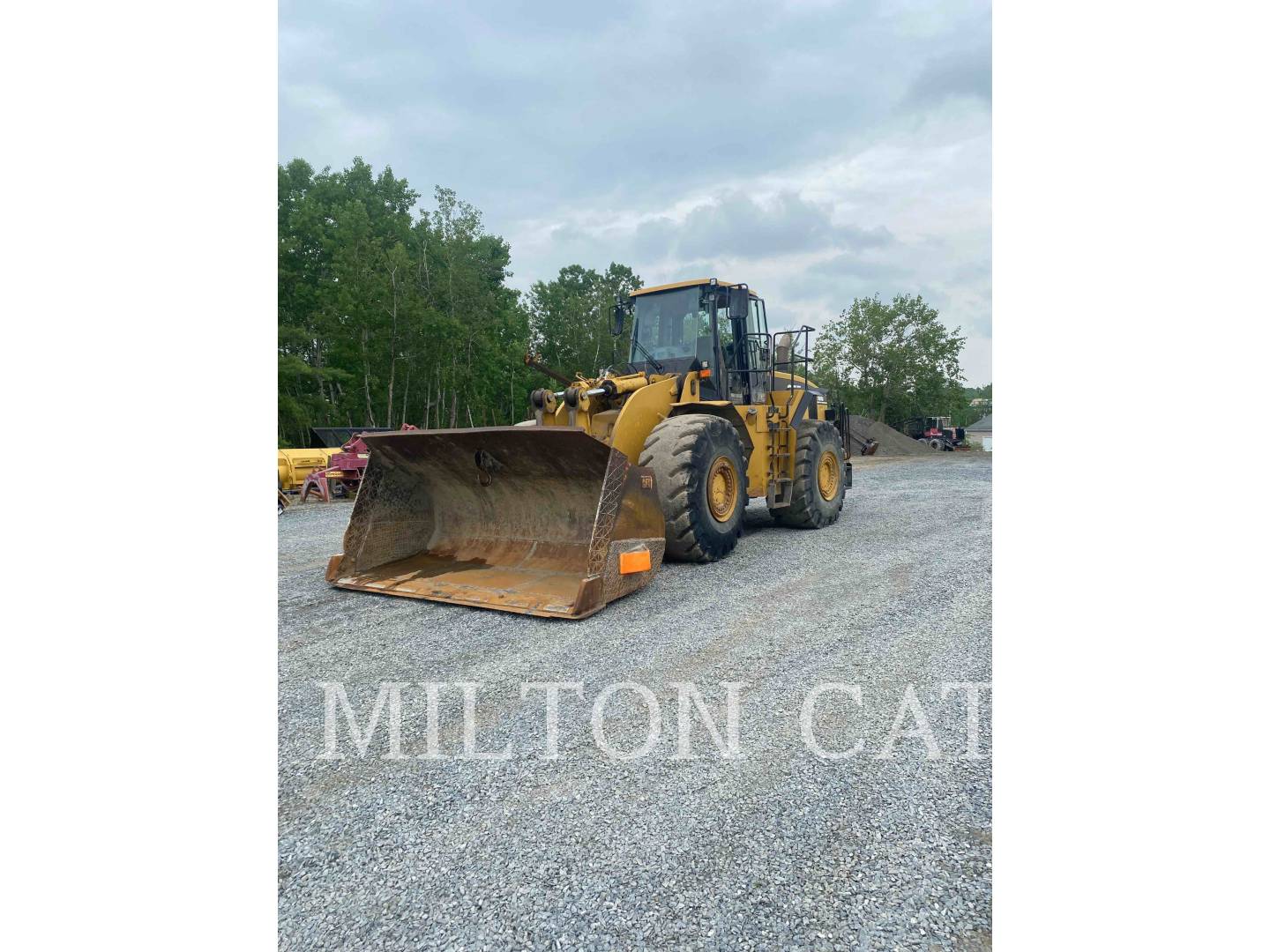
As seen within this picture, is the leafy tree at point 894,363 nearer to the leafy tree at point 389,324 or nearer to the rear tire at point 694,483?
the leafy tree at point 389,324

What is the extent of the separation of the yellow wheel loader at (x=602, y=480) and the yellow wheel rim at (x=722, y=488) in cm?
2

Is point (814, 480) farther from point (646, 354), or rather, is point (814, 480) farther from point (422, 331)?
point (422, 331)

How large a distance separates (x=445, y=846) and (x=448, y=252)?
28860 mm

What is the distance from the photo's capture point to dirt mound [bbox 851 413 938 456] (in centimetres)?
2944

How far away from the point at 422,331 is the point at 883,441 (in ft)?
62.4

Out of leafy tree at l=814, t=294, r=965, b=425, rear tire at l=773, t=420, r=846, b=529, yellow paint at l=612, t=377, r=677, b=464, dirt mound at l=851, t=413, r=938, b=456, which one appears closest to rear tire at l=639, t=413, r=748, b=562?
yellow paint at l=612, t=377, r=677, b=464

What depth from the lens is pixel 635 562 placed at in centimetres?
485

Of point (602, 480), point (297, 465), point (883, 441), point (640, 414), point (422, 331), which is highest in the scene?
point (422, 331)

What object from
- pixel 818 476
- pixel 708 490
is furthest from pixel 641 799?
pixel 818 476

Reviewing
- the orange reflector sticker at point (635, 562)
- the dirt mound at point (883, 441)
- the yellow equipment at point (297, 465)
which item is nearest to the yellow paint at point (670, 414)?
the orange reflector sticker at point (635, 562)

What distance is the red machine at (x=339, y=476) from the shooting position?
508 inches

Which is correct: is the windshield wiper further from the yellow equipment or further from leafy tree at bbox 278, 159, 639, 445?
leafy tree at bbox 278, 159, 639, 445

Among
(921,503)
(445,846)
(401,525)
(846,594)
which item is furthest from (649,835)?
(921,503)

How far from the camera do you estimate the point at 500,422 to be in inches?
1211
